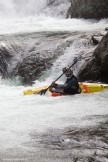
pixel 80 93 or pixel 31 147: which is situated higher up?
pixel 31 147

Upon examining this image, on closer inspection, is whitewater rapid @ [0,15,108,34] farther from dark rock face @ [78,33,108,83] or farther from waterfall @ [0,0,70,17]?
dark rock face @ [78,33,108,83]

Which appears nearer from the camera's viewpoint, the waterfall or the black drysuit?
the black drysuit

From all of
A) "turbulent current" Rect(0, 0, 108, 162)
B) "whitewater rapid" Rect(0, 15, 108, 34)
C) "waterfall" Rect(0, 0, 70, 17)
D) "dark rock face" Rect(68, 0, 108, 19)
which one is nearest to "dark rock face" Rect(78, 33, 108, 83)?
"turbulent current" Rect(0, 0, 108, 162)

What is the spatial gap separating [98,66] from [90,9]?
796cm

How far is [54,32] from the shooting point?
51.6 feet

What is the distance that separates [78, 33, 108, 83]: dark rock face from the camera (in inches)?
445

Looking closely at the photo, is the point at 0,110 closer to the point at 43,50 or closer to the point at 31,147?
the point at 31,147

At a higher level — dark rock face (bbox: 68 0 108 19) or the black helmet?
dark rock face (bbox: 68 0 108 19)

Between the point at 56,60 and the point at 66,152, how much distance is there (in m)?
8.25

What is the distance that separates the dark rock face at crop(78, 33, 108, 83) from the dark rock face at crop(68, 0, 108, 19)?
7312mm

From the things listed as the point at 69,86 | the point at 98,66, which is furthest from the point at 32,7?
the point at 69,86

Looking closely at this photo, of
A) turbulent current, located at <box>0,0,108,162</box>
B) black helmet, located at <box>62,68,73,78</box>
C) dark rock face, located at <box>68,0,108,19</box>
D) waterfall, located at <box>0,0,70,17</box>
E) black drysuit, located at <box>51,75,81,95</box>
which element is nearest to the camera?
turbulent current, located at <box>0,0,108,162</box>

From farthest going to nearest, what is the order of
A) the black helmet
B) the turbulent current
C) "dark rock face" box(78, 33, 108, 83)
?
"dark rock face" box(78, 33, 108, 83) → the black helmet → the turbulent current

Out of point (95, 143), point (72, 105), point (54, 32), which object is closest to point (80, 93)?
point (72, 105)
